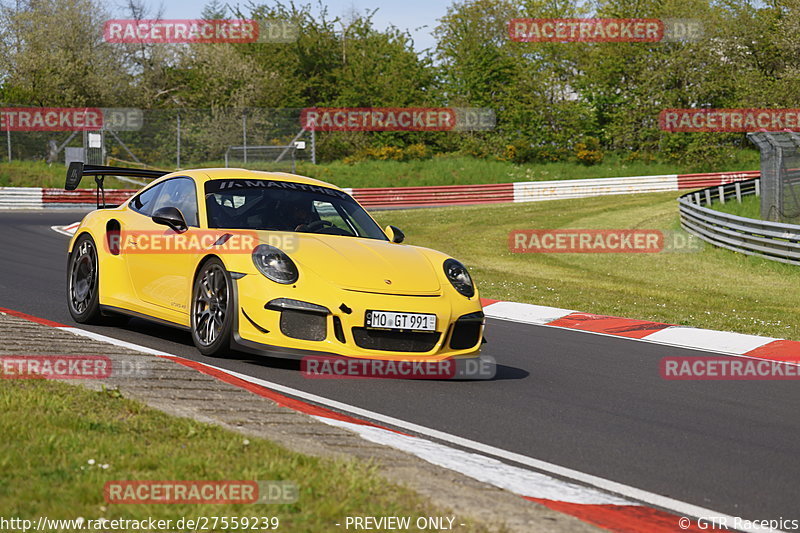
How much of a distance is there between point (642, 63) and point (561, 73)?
22.7 feet

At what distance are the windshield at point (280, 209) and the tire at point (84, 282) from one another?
1628 mm

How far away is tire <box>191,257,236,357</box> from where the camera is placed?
284 inches

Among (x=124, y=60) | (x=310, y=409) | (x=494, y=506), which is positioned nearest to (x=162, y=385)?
(x=310, y=409)

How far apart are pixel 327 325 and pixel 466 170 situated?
45.7m

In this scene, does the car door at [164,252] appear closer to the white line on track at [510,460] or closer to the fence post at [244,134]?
the white line on track at [510,460]

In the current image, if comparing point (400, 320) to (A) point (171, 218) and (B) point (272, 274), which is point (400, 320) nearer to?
(B) point (272, 274)

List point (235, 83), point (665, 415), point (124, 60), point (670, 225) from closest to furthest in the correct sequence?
point (665, 415), point (670, 225), point (235, 83), point (124, 60)

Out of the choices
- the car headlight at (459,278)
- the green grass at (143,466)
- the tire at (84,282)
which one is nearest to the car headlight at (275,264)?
the car headlight at (459,278)

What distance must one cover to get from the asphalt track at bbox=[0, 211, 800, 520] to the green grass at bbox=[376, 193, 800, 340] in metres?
3.70

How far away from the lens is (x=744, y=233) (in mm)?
23578

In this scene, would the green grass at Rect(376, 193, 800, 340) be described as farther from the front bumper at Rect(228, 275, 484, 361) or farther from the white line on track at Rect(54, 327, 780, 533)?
the white line on track at Rect(54, 327, 780, 533)

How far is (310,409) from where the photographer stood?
5.78 metres

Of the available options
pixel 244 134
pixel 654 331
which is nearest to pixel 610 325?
pixel 654 331

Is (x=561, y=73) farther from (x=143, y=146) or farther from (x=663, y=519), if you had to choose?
(x=663, y=519)
